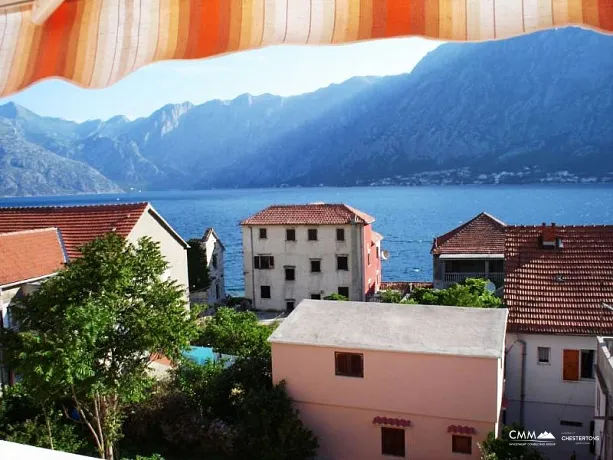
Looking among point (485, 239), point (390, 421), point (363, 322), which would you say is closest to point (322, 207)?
point (485, 239)

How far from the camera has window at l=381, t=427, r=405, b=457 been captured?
46.5 feet

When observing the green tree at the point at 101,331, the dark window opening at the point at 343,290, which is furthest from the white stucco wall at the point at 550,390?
the dark window opening at the point at 343,290

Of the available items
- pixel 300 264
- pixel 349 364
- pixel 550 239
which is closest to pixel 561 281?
pixel 550 239

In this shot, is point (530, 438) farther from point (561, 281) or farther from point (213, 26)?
point (213, 26)

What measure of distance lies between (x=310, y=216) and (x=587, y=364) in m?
22.8

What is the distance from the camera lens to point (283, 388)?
14.9m

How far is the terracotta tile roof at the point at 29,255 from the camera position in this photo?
17062mm

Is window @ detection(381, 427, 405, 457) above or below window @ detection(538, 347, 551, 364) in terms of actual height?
below

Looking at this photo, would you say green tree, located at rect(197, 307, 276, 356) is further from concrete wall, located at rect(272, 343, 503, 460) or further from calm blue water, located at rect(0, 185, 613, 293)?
calm blue water, located at rect(0, 185, 613, 293)

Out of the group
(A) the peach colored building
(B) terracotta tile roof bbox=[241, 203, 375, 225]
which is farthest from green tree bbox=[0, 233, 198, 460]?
(B) terracotta tile roof bbox=[241, 203, 375, 225]

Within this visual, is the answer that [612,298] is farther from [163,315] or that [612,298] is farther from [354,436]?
[163,315]

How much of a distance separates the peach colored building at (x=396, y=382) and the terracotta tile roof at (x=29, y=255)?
855 centimetres

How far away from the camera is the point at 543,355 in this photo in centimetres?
1602

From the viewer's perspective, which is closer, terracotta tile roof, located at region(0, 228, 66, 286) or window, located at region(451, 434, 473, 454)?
window, located at region(451, 434, 473, 454)
